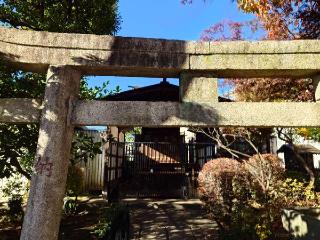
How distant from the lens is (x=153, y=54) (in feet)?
14.1

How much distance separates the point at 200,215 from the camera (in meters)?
9.38

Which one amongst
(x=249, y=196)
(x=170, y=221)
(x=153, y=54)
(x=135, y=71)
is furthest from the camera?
(x=249, y=196)

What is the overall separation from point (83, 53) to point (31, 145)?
3.28 metres

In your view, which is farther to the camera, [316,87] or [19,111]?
[316,87]

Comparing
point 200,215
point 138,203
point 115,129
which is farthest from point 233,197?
point 115,129

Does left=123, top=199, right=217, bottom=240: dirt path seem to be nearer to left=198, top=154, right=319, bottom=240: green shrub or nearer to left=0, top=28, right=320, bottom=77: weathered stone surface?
left=198, top=154, right=319, bottom=240: green shrub

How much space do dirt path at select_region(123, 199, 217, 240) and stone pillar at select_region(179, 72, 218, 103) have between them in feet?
12.7

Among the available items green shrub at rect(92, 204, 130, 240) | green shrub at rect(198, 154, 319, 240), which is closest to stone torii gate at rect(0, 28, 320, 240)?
green shrub at rect(92, 204, 130, 240)

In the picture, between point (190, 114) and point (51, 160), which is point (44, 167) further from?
point (190, 114)

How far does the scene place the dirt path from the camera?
7223 millimetres

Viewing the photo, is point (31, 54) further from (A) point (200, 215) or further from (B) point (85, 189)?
(B) point (85, 189)

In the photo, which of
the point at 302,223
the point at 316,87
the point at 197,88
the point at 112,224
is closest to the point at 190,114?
the point at 197,88

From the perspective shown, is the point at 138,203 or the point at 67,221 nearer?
the point at 67,221

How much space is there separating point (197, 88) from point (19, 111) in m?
2.33
